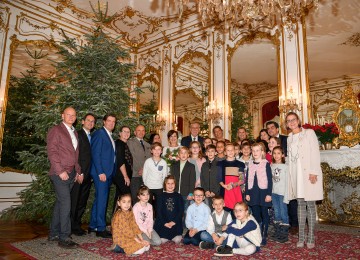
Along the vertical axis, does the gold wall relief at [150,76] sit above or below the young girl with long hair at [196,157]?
above

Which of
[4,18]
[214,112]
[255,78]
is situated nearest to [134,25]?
[4,18]

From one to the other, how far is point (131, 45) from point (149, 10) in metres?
1.83

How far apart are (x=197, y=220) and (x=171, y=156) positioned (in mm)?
1247

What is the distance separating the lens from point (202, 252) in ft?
9.61

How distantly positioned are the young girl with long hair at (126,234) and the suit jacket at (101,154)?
744mm

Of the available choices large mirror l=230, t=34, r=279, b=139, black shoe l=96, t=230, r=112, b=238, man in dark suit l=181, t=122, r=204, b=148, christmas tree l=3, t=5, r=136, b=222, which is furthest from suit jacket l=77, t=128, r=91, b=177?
large mirror l=230, t=34, r=279, b=139

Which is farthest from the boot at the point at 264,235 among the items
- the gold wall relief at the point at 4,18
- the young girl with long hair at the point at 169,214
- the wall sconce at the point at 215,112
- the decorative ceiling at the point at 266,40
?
the gold wall relief at the point at 4,18

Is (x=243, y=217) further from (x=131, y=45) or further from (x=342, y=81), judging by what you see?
(x=342, y=81)

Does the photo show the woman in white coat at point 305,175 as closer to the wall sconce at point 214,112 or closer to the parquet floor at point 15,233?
the parquet floor at point 15,233

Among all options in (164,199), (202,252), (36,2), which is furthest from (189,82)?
(202,252)

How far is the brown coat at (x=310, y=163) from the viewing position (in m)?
3.06

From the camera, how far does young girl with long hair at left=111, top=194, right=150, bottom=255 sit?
2.84 m

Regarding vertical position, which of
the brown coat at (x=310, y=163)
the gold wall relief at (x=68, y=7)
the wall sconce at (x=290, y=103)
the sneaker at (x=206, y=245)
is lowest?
the sneaker at (x=206, y=245)

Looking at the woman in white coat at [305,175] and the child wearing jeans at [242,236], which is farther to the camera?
the woman in white coat at [305,175]
